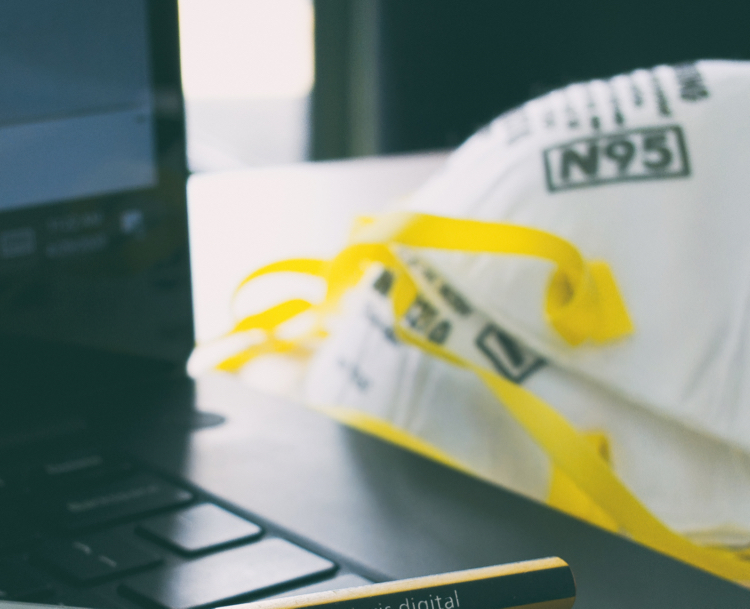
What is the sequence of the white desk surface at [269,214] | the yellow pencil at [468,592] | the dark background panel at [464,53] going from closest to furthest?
the yellow pencil at [468,592], the white desk surface at [269,214], the dark background panel at [464,53]

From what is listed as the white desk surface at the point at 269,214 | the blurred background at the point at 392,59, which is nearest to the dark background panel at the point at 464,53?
the blurred background at the point at 392,59

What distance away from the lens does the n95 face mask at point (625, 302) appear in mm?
292

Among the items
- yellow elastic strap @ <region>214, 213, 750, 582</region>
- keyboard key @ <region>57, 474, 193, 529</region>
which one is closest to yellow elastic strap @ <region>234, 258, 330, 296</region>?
yellow elastic strap @ <region>214, 213, 750, 582</region>

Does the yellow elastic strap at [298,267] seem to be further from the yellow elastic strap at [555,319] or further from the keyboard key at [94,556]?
the keyboard key at [94,556]

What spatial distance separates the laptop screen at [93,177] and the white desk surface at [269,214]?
15 cm

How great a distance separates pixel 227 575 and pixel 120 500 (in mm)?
50

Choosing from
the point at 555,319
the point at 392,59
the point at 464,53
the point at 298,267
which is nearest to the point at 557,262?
the point at 555,319

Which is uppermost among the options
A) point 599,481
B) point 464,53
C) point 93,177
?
point 464,53

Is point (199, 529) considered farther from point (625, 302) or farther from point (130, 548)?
point (625, 302)

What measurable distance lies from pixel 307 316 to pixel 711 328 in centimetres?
29

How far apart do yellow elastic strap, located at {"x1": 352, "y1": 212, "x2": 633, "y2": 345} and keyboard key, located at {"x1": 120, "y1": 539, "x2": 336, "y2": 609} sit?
0.14 meters

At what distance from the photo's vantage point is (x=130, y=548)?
21 cm

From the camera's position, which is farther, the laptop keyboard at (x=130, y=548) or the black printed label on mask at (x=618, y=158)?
the black printed label on mask at (x=618, y=158)

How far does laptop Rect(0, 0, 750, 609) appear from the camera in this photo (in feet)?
0.69
